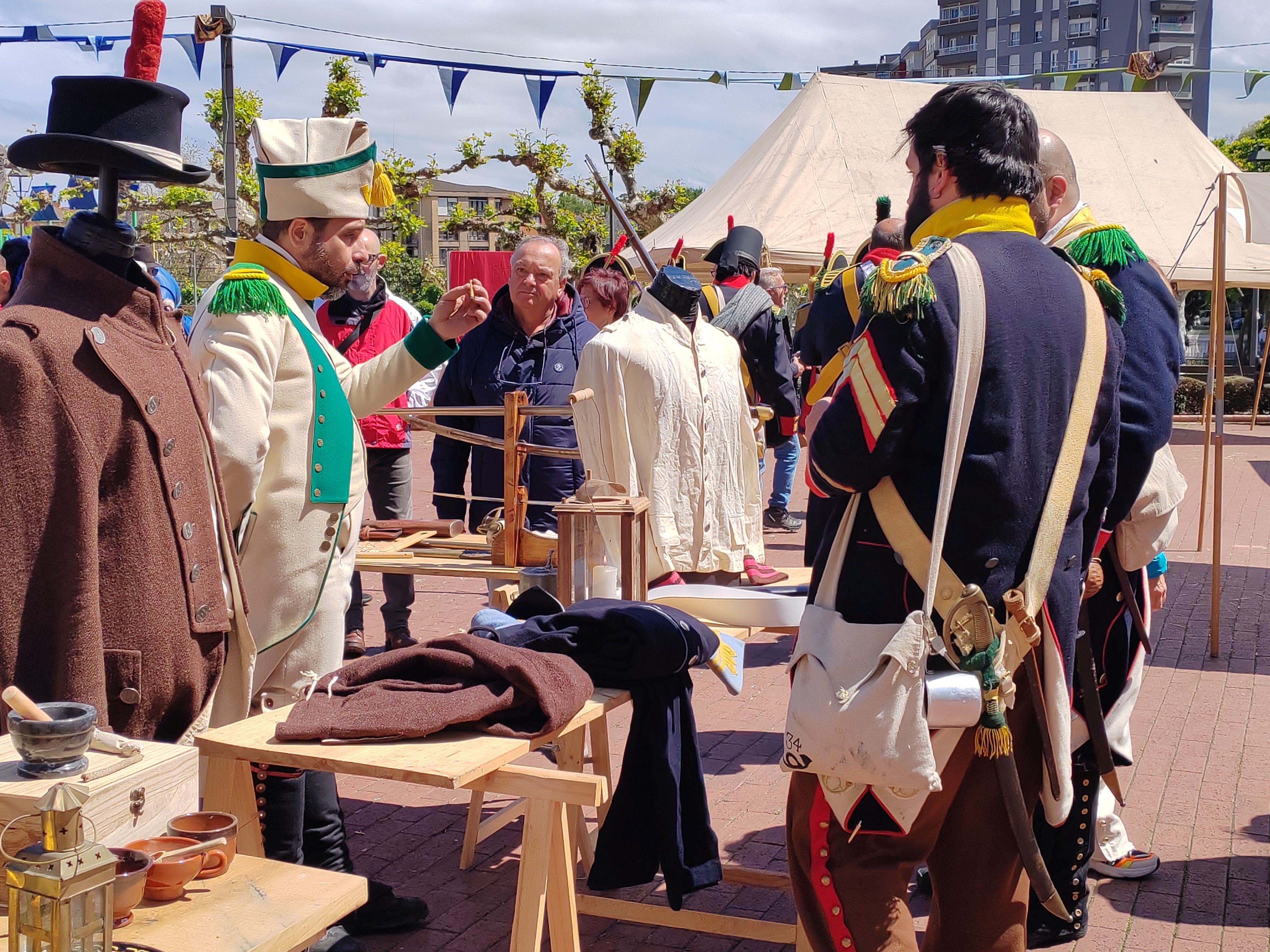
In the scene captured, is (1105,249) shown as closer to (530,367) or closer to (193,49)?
(530,367)

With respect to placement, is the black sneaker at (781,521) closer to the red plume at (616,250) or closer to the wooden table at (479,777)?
the red plume at (616,250)

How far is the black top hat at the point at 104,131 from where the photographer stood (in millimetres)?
2254

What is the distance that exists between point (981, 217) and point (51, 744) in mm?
1835

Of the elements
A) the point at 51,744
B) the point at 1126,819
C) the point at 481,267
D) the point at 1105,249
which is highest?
the point at 481,267

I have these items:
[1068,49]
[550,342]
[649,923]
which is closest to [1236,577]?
[550,342]

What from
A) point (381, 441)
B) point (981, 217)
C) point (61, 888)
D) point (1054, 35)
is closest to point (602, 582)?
point (981, 217)

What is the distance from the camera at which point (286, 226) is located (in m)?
3.05

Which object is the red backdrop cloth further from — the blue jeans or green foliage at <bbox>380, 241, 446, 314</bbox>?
the blue jeans

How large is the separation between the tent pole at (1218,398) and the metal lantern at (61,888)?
5.69 meters

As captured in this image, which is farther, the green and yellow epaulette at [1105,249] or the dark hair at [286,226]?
the dark hair at [286,226]

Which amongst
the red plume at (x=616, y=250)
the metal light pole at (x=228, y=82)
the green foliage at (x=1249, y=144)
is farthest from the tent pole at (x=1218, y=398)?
the green foliage at (x=1249, y=144)

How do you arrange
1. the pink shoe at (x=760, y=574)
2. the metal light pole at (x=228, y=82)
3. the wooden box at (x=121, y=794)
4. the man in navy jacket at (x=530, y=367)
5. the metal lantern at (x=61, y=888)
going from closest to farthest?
the metal lantern at (x=61, y=888), the wooden box at (x=121, y=794), the pink shoe at (x=760, y=574), the man in navy jacket at (x=530, y=367), the metal light pole at (x=228, y=82)

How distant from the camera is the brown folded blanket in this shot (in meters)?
2.28

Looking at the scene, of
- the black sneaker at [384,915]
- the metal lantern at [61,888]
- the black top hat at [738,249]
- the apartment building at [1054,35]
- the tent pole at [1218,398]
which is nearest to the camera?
the metal lantern at [61,888]
